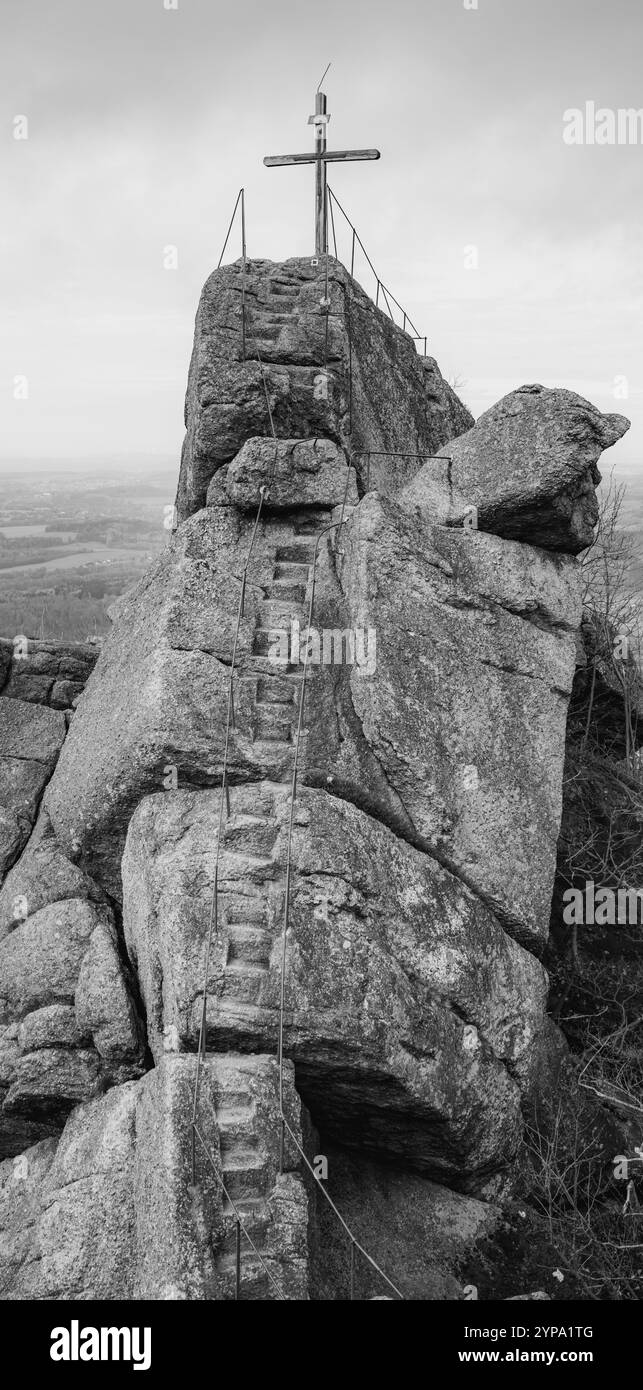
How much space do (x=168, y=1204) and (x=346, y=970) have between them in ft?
7.47

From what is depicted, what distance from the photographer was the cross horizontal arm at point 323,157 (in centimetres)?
Answer: 1783

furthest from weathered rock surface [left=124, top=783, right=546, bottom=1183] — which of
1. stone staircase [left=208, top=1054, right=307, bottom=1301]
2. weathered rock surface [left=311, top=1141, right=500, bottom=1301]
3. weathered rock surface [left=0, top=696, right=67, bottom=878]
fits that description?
weathered rock surface [left=0, top=696, right=67, bottom=878]

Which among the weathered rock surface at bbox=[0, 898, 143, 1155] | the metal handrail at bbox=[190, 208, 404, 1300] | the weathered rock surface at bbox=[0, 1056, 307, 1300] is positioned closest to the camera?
the weathered rock surface at bbox=[0, 1056, 307, 1300]

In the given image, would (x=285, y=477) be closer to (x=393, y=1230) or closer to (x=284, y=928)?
(x=284, y=928)

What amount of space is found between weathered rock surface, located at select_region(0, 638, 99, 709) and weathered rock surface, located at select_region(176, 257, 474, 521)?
2260 millimetres

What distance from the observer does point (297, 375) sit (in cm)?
1339

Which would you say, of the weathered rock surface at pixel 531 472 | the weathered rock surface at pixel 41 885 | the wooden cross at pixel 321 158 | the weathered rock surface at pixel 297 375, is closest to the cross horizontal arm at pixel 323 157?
the wooden cross at pixel 321 158

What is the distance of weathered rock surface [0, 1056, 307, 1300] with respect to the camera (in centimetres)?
784

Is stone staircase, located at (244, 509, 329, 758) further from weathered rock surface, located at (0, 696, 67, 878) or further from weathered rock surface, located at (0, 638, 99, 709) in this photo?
weathered rock surface, located at (0, 638, 99, 709)

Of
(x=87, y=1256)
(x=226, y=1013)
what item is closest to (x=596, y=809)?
(x=226, y=1013)

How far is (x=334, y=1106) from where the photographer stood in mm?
9758

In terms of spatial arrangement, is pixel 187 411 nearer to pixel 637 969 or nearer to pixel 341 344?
pixel 341 344

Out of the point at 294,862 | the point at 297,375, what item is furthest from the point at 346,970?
the point at 297,375

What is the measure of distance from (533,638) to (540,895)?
103 inches
